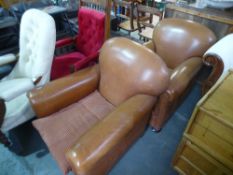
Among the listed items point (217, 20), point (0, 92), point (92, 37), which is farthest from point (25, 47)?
point (217, 20)

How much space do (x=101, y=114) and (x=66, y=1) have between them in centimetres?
232

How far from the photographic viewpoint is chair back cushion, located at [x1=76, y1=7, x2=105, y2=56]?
1.72 metres

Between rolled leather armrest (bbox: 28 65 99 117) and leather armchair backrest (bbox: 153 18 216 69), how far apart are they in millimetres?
812

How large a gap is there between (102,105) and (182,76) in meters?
0.68

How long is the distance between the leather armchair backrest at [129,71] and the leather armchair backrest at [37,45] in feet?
1.35

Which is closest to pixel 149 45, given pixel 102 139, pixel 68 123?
pixel 68 123

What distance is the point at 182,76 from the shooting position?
1.37 meters

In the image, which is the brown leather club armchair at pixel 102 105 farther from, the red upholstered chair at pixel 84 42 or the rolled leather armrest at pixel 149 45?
the rolled leather armrest at pixel 149 45

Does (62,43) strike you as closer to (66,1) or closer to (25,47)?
(25,47)

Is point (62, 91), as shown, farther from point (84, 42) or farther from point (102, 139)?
point (84, 42)

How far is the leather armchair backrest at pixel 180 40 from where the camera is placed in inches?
62.7

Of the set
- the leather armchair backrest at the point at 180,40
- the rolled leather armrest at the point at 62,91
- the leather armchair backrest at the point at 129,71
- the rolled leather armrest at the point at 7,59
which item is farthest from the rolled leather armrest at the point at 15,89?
the leather armchair backrest at the point at 180,40

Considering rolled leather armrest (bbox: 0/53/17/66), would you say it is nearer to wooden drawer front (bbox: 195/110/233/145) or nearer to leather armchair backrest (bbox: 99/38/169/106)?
leather armchair backrest (bbox: 99/38/169/106)

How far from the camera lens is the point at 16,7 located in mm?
2219
